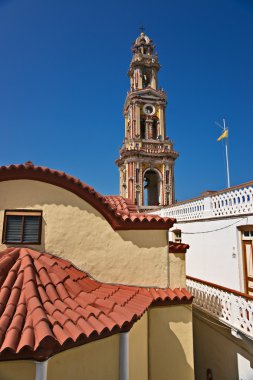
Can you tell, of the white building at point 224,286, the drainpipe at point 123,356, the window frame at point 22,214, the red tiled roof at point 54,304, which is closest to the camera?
the red tiled roof at point 54,304

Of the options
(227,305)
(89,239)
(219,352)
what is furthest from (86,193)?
(219,352)

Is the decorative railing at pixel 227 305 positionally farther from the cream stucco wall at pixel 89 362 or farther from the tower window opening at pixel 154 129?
the tower window opening at pixel 154 129

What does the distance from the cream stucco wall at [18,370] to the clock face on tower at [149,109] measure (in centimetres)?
2882

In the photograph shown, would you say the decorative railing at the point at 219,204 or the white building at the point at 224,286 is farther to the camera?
the decorative railing at the point at 219,204

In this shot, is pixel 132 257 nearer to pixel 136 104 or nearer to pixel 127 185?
pixel 127 185

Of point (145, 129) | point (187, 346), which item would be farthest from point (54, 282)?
point (145, 129)

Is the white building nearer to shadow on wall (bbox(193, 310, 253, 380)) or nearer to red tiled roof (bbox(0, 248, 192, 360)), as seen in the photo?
shadow on wall (bbox(193, 310, 253, 380))

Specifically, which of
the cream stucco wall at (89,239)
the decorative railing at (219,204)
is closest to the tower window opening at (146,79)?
the decorative railing at (219,204)

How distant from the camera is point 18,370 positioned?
9.89 feet

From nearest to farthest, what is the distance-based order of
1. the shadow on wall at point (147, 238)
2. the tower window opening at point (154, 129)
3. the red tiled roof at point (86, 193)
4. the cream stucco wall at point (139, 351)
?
the cream stucco wall at point (139, 351), the red tiled roof at point (86, 193), the shadow on wall at point (147, 238), the tower window opening at point (154, 129)

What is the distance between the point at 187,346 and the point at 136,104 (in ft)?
89.2

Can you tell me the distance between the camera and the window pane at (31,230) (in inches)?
205

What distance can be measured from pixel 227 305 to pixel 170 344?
239 centimetres

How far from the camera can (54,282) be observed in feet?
13.6
